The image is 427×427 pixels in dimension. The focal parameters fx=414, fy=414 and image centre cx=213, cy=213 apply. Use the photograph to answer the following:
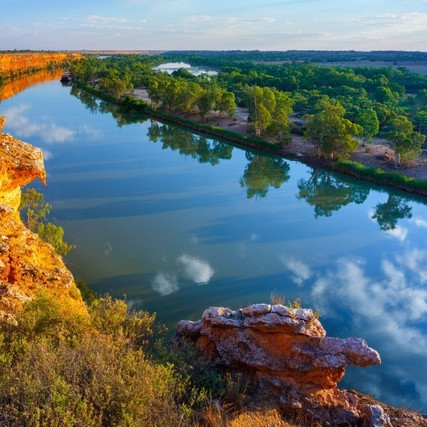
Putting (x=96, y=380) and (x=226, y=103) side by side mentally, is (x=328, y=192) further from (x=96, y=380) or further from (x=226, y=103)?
(x=96, y=380)

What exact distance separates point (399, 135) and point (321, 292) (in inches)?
866

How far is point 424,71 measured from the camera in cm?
12269

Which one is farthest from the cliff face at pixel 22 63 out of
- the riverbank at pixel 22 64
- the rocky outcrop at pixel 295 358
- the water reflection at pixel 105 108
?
the rocky outcrop at pixel 295 358

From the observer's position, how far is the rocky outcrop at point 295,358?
30.7 ft

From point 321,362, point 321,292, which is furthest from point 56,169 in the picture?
point 321,362

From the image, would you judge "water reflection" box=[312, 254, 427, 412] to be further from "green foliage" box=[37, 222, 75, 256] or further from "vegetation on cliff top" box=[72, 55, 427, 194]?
"vegetation on cliff top" box=[72, 55, 427, 194]

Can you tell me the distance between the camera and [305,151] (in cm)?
4062

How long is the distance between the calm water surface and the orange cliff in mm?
4637

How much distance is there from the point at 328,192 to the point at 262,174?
633 centimetres

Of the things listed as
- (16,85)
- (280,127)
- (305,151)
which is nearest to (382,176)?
(305,151)

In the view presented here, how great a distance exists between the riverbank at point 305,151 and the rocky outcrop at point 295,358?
80.7 feet

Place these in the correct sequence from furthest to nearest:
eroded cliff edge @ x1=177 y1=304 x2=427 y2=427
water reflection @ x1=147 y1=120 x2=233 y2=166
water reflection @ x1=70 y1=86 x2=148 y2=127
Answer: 1. water reflection @ x1=70 y1=86 x2=148 y2=127
2. water reflection @ x1=147 y1=120 x2=233 y2=166
3. eroded cliff edge @ x1=177 y1=304 x2=427 y2=427

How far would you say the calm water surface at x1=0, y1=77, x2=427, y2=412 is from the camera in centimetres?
1602

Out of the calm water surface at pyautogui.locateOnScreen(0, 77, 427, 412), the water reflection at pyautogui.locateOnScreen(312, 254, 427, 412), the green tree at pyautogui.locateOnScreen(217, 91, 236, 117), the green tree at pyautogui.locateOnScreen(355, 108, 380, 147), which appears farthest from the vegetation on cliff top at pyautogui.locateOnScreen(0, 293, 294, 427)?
the green tree at pyautogui.locateOnScreen(217, 91, 236, 117)
